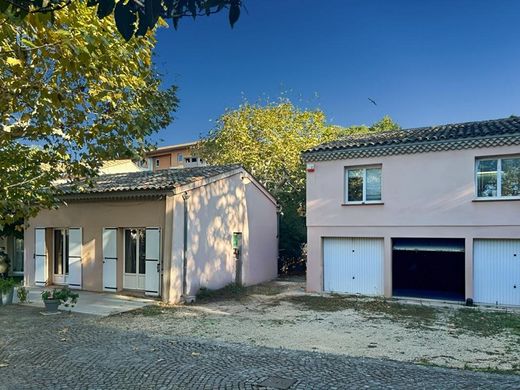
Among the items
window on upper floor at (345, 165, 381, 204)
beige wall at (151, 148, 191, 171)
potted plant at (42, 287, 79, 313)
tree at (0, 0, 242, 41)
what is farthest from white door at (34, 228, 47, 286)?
beige wall at (151, 148, 191, 171)

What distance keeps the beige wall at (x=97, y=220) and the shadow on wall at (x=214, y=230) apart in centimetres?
140

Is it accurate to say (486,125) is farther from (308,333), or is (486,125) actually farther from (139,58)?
(139,58)

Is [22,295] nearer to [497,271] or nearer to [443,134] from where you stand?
[443,134]

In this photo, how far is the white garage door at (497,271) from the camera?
1360 centimetres

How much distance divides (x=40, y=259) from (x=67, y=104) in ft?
41.7

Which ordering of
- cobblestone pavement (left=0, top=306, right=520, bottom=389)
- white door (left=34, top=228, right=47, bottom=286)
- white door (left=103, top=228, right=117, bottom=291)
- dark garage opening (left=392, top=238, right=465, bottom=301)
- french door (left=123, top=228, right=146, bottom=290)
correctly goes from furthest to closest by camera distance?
dark garage opening (left=392, top=238, right=465, bottom=301) → white door (left=34, top=228, right=47, bottom=286) → white door (left=103, top=228, right=117, bottom=291) → french door (left=123, top=228, right=146, bottom=290) → cobblestone pavement (left=0, top=306, right=520, bottom=389)

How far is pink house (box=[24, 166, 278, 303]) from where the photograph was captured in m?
14.3

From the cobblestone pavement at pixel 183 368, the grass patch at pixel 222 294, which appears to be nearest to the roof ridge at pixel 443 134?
the grass patch at pixel 222 294

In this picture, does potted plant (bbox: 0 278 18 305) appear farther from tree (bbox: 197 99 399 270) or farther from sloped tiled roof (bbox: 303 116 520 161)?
tree (bbox: 197 99 399 270)

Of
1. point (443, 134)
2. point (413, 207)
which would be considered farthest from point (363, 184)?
point (443, 134)

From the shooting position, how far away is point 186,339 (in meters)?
9.11

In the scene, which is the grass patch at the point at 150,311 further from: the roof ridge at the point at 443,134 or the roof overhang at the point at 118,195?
the roof ridge at the point at 443,134

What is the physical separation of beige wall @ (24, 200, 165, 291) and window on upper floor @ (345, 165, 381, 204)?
6.97 m

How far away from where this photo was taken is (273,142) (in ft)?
89.8
